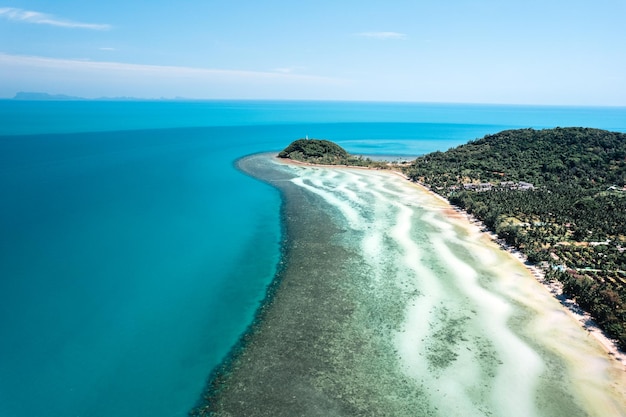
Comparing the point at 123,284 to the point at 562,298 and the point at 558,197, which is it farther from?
the point at 558,197

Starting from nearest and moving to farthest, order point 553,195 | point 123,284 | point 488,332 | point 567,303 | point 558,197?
point 488,332 < point 567,303 < point 123,284 < point 558,197 < point 553,195

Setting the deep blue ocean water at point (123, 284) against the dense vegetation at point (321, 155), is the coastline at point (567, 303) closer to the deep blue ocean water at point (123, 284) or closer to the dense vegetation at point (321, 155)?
the deep blue ocean water at point (123, 284)

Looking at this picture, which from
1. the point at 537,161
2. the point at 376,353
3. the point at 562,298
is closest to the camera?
the point at 376,353

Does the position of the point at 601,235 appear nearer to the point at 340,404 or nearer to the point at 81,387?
the point at 340,404

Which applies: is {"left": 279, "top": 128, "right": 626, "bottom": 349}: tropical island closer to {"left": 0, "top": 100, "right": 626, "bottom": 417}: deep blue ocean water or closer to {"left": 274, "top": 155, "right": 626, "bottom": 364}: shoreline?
{"left": 274, "top": 155, "right": 626, "bottom": 364}: shoreline

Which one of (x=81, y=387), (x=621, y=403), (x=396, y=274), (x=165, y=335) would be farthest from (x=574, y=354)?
(x=81, y=387)

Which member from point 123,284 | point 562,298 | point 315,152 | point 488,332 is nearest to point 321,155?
point 315,152
